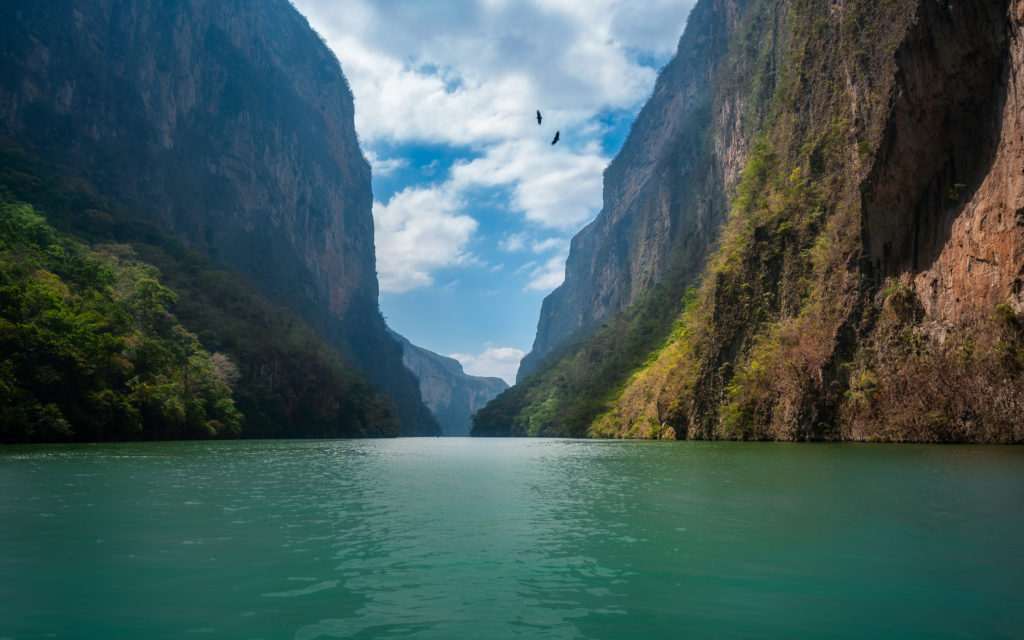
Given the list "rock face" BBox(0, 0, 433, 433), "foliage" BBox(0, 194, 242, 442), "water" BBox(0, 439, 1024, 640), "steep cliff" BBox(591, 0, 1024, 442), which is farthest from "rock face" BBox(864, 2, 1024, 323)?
"rock face" BBox(0, 0, 433, 433)

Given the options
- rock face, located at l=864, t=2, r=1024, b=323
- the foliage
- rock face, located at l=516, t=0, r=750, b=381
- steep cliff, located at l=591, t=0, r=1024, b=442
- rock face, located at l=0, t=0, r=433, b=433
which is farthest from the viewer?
rock face, located at l=516, t=0, r=750, b=381

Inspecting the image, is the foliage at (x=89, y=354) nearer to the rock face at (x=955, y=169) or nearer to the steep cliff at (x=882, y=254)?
the steep cliff at (x=882, y=254)

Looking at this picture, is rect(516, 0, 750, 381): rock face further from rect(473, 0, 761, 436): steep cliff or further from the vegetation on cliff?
the vegetation on cliff

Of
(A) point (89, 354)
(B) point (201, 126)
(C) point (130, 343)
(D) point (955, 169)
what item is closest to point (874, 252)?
(D) point (955, 169)

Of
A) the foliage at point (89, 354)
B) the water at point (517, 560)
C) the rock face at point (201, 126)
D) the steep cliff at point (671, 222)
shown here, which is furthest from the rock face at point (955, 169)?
the rock face at point (201, 126)

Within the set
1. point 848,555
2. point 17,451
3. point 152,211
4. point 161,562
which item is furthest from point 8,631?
point 152,211

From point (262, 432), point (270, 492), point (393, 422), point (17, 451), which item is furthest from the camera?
point (393, 422)

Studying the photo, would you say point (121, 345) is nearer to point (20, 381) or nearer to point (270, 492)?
point (20, 381)
